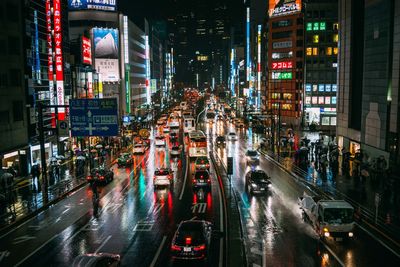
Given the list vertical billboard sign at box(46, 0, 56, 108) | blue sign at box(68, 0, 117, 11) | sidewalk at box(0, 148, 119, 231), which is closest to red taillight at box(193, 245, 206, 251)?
sidewalk at box(0, 148, 119, 231)

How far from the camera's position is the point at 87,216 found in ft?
98.5

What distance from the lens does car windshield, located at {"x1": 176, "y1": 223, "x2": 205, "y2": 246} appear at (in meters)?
19.9

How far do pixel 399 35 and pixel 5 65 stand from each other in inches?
1441

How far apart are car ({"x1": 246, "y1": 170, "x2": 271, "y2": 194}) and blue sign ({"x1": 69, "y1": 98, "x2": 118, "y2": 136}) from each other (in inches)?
444

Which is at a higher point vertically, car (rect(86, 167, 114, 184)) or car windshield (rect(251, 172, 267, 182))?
car windshield (rect(251, 172, 267, 182))

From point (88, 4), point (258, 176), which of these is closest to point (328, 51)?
point (88, 4)

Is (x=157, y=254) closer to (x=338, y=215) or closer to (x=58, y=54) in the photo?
(x=338, y=215)

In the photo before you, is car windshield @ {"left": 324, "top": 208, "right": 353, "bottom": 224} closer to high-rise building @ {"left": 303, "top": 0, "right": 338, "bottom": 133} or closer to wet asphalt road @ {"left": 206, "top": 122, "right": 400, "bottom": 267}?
wet asphalt road @ {"left": 206, "top": 122, "right": 400, "bottom": 267}

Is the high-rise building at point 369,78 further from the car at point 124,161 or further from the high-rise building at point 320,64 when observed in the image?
the high-rise building at point 320,64

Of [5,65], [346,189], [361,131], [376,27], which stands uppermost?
[376,27]

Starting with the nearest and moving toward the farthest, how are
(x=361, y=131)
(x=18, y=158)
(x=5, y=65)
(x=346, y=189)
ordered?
(x=346, y=189)
(x=5, y=65)
(x=18, y=158)
(x=361, y=131)

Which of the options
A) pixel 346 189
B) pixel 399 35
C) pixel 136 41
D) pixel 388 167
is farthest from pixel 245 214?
pixel 136 41

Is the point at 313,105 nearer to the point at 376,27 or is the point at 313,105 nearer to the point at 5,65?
the point at 376,27

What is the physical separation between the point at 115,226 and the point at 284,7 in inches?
3936
